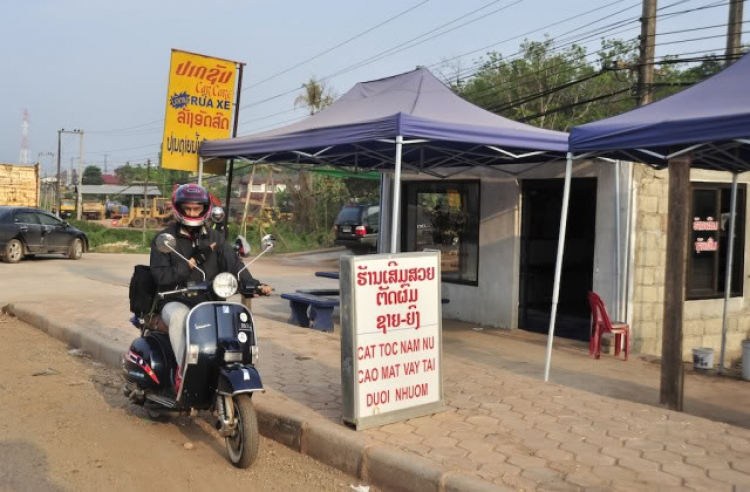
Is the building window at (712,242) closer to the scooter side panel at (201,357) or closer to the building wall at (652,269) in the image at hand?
the building wall at (652,269)

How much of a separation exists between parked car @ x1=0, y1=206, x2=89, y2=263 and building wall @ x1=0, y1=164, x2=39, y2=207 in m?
9.04

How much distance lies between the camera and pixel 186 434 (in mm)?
5652

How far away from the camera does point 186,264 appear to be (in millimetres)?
5348

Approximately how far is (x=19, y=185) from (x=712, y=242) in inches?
1060

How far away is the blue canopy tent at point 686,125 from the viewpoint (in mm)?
5570

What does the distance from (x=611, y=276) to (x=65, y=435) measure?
6830 mm

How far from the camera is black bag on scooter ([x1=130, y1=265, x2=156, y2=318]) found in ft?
18.6

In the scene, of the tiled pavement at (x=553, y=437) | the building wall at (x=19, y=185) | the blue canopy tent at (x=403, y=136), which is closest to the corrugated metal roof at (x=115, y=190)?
the building wall at (x=19, y=185)

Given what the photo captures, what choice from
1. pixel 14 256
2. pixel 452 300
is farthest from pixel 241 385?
pixel 14 256

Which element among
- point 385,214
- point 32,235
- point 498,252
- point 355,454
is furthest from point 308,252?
point 355,454

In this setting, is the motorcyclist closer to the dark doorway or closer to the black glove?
the black glove

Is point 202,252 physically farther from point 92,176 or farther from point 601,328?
point 92,176

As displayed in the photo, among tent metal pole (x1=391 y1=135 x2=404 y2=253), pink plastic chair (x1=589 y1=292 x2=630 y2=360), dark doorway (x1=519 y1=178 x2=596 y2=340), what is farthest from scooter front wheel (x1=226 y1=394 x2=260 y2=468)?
dark doorway (x1=519 y1=178 x2=596 y2=340)

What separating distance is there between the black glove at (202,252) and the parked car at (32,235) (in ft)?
52.1
